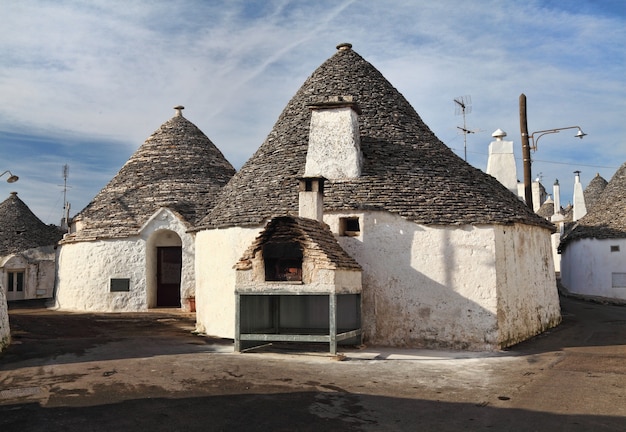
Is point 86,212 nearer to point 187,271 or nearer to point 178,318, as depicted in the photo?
point 187,271

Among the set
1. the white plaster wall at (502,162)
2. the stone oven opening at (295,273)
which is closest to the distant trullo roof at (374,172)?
the stone oven opening at (295,273)

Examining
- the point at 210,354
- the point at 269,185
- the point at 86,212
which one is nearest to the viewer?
the point at 210,354

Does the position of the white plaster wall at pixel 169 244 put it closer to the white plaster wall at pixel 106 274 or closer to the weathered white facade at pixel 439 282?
the white plaster wall at pixel 106 274

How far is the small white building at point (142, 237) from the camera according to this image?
21.3 meters

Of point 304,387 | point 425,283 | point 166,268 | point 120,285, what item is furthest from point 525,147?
point 304,387

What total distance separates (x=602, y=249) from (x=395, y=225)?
51.9ft

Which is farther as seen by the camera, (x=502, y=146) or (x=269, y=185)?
(x=502, y=146)

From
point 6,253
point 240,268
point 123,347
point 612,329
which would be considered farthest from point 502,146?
point 6,253

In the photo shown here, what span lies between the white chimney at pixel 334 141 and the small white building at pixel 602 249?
49.5 feet

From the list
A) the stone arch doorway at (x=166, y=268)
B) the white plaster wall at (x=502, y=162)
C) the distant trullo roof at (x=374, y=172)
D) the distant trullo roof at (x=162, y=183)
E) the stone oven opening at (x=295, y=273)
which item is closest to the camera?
the stone oven opening at (x=295, y=273)

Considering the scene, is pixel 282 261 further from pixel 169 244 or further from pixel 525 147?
pixel 525 147

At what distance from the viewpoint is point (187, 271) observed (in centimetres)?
2092

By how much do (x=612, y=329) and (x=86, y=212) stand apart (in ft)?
61.4

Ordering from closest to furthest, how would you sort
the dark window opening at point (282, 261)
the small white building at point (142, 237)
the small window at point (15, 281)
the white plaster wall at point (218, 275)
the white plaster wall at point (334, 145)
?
the dark window opening at point (282, 261)
the white plaster wall at point (218, 275)
the white plaster wall at point (334, 145)
the small white building at point (142, 237)
the small window at point (15, 281)
